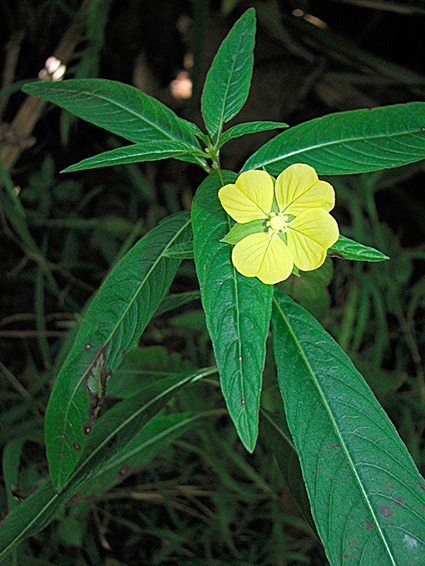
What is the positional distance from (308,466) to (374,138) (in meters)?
0.41

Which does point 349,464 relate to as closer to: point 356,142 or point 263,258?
point 263,258

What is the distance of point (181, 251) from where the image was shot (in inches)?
23.0

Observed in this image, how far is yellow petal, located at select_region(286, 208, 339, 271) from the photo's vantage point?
51cm

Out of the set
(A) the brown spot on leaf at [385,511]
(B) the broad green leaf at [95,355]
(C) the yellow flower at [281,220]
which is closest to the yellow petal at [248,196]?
(C) the yellow flower at [281,220]

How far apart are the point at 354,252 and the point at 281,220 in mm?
97

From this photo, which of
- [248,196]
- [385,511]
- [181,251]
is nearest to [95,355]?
[181,251]

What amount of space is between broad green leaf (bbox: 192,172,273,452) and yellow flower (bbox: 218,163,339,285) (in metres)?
0.02

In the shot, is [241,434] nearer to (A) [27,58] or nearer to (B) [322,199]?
(B) [322,199]

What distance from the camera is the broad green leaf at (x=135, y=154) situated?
50 centimetres

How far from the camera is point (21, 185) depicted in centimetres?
168

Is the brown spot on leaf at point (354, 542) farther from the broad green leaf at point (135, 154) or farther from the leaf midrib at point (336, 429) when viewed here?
the broad green leaf at point (135, 154)

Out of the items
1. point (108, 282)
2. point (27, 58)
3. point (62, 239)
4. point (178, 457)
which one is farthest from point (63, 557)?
point (27, 58)

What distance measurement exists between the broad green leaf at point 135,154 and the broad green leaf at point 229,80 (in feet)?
0.30

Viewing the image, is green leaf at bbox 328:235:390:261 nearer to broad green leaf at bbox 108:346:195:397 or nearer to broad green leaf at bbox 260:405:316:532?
broad green leaf at bbox 260:405:316:532
